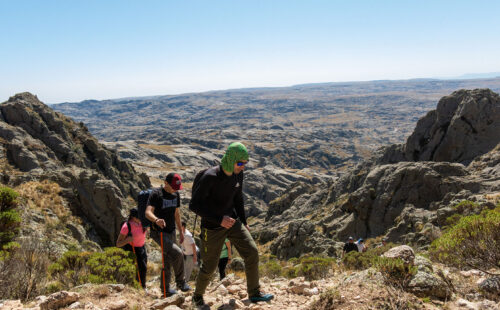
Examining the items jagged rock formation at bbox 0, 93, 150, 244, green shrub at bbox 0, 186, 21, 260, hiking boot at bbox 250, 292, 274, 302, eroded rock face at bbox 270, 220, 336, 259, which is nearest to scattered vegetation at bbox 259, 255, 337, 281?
hiking boot at bbox 250, 292, 274, 302

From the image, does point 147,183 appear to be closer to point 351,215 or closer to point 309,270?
point 351,215

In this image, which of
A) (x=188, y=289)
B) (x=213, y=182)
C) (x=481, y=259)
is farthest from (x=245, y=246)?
(x=481, y=259)

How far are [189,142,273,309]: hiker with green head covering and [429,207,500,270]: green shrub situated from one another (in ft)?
11.4

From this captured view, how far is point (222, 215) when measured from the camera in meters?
5.32

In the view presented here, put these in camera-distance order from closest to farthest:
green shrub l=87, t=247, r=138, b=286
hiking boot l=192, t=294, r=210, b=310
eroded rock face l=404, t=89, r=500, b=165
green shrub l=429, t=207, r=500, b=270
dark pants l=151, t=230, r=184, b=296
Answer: green shrub l=429, t=207, r=500, b=270 < hiking boot l=192, t=294, r=210, b=310 < dark pants l=151, t=230, r=184, b=296 < green shrub l=87, t=247, r=138, b=286 < eroded rock face l=404, t=89, r=500, b=165

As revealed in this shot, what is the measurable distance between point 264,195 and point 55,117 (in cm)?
7588

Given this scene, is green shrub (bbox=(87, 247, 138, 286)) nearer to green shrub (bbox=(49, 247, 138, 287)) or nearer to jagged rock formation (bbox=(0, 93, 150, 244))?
green shrub (bbox=(49, 247, 138, 287))

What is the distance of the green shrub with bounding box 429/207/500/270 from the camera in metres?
5.41

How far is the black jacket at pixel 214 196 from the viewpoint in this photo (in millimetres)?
5246

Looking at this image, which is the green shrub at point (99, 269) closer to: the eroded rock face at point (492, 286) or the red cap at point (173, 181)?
the red cap at point (173, 181)

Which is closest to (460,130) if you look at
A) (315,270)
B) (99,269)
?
(315,270)

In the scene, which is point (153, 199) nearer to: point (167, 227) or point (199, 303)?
point (167, 227)

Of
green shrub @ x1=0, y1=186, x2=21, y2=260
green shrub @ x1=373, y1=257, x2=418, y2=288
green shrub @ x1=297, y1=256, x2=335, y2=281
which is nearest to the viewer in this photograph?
green shrub @ x1=373, y1=257, x2=418, y2=288

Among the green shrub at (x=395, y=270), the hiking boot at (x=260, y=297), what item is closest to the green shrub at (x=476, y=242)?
the green shrub at (x=395, y=270)
